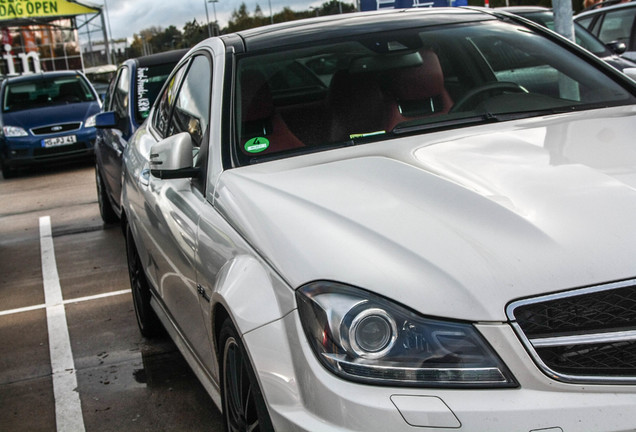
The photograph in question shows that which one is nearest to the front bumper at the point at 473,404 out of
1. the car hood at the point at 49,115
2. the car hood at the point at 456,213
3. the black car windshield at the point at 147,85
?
the car hood at the point at 456,213

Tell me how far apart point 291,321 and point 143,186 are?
2.52 metres

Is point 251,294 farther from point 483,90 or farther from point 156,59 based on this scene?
point 156,59

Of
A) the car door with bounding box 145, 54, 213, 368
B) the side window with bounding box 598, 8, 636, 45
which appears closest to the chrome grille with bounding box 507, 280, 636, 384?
→ the car door with bounding box 145, 54, 213, 368

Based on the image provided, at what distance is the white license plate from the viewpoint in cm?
1604

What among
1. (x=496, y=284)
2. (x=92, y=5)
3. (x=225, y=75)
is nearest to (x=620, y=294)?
(x=496, y=284)

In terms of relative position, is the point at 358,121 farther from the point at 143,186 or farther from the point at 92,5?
the point at 92,5

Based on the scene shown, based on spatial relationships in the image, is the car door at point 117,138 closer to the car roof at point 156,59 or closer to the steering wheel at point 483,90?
the car roof at point 156,59

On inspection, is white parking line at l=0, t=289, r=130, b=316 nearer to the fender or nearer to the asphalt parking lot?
the asphalt parking lot

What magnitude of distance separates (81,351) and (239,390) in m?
2.83

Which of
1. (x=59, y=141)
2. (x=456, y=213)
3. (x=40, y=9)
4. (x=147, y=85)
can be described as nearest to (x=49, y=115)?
(x=59, y=141)

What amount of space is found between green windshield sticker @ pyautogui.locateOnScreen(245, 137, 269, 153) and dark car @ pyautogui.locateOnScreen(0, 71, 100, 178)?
40.4 feet

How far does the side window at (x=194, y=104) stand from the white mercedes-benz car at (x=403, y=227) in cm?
2

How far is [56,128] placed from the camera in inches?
633

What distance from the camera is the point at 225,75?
13.3 feet
